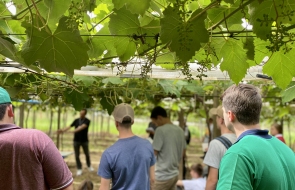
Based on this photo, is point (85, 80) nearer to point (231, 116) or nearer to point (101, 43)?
point (101, 43)

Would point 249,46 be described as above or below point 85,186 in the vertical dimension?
above

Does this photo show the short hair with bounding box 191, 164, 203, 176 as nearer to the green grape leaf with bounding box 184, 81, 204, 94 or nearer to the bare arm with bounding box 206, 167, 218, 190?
the green grape leaf with bounding box 184, 81, 204, 94

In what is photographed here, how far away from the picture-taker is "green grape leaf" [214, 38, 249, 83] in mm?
1580

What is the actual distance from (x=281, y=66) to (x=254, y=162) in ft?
Result: 1.28

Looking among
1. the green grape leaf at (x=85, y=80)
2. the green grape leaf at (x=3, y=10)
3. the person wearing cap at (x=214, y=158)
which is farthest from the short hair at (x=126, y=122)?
the green grape leaf at (x=3, y=10)

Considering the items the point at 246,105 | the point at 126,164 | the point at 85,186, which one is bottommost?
the point at 85,186

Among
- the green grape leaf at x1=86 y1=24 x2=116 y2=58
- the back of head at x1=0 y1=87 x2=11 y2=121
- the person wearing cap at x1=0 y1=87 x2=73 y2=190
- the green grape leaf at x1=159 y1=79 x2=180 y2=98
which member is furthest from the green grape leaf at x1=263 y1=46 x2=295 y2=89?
the green grape leaf at x1=159 y1=79 x2=180 y2=98

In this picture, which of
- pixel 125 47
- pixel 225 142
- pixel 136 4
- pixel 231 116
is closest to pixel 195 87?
pixel 225 142

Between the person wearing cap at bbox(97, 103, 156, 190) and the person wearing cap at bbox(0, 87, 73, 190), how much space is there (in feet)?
3.33

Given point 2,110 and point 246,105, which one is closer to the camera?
point 246,105

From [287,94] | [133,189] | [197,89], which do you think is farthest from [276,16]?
[197,89]

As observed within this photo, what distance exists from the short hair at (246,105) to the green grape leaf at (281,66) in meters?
0.18

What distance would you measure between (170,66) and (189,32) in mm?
1281

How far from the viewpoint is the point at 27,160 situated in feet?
6.59
